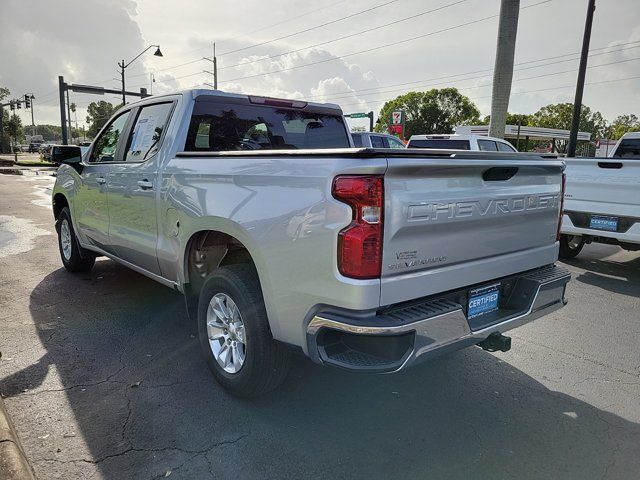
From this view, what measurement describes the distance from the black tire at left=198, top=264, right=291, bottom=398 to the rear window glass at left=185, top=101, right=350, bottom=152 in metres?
1.38

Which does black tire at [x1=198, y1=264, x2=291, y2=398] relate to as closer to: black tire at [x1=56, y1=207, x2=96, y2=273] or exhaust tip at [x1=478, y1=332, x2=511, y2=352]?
exhaust tip at [x1=478, y1=332, x2=511, y2=352]

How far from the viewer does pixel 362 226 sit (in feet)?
7.86

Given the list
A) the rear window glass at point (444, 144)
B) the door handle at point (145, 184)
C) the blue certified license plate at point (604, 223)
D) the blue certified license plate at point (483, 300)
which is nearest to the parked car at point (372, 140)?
the rear window glass at point (444, 144)

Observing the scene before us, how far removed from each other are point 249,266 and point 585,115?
9095cm

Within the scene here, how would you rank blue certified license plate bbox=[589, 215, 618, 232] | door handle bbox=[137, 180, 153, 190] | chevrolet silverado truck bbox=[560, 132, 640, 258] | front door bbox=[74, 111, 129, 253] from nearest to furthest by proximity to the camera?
door handle bbox=[137, 180, 153, 190] < front door bbox=[74, 111, 129, 253] < chevrolet silverado truck bbox=[560, 132, 640, 258] < blue certified license plate bbox=[589, 215, 618, 232]

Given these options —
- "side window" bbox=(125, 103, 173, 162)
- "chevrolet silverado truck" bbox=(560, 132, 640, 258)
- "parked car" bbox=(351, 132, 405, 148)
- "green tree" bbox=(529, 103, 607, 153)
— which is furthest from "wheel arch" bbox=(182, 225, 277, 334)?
"green tree" bbox=(529, 103, 607, 153)

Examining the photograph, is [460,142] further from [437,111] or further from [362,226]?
[437,111]

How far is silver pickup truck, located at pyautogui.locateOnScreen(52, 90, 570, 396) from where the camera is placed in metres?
2.43

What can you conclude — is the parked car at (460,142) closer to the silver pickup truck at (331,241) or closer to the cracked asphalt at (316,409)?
the cracked asphalt at (316,409)

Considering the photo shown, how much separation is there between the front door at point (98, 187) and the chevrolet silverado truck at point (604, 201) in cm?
576

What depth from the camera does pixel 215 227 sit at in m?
3.24

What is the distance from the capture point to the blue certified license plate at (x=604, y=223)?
6520 millimetres

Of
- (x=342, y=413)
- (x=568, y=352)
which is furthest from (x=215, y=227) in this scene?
(x=568, y=352)

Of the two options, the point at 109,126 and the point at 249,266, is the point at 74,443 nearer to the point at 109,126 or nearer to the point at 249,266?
the point at 249,266
